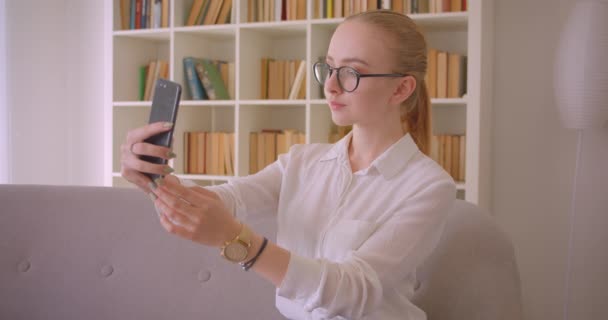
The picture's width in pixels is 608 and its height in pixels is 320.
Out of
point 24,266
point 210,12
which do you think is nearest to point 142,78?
point 210,12

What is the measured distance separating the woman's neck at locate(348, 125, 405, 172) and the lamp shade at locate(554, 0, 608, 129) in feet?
5.70

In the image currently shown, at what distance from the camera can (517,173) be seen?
357 cm

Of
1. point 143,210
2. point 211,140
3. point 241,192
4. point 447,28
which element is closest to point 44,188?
point 143,210

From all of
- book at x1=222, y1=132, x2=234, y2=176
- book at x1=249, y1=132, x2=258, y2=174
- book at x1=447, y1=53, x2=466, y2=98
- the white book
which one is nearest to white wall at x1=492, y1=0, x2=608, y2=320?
book at x1=447, y1=53, x2=466, y2=98

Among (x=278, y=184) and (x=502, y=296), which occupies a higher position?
(x=278, y=184)

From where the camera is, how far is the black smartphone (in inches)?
44.4

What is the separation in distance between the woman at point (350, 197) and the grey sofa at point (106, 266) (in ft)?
0.61

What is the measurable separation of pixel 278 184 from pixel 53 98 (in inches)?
131

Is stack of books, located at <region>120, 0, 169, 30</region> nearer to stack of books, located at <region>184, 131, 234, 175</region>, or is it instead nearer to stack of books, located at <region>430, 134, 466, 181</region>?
stack of books, located at <region>184, 131, 234, 175</region>

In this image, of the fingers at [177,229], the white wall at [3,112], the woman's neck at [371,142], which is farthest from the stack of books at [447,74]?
the white wall at [3,112]

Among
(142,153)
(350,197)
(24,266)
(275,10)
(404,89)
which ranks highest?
(275,10)

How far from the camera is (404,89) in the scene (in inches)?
57.1

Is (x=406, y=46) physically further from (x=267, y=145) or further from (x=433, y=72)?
(x=267, y=145)

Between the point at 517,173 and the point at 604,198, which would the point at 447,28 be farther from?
the point at 604,198
